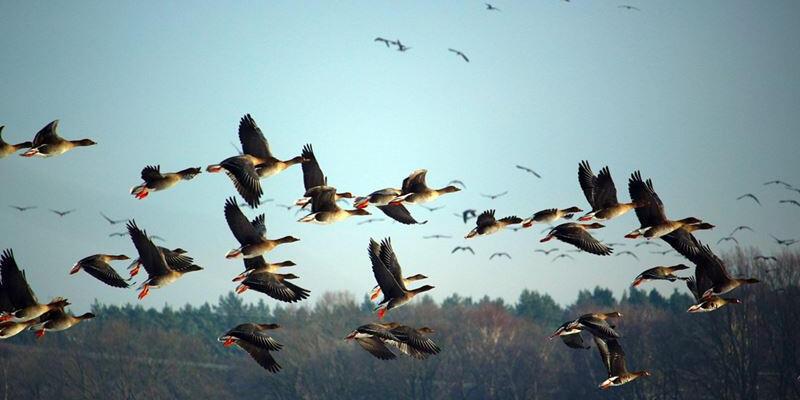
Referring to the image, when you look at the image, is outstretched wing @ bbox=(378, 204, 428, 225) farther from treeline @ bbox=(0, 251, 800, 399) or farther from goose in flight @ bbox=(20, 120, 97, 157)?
treeline @ bbox=(0, 251, 800, 399)

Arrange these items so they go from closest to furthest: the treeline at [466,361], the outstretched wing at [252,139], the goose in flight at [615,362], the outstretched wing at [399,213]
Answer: the goose in flight at [615,362], the outstretched wing at [252,139], the outstretched wing at [399,213], the treeline at [466,361]

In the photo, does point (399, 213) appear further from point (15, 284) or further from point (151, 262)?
point (15, 284)

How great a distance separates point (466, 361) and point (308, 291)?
102m

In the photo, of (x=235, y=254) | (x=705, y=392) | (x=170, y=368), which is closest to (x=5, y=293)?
(x=235, y=254)

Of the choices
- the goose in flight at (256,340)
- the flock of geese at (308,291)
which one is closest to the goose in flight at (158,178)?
the flock of geese at (308,291)

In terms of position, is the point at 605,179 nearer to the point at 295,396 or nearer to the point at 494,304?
the point at 295,396

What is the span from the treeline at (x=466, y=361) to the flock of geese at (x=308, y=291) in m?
69.7

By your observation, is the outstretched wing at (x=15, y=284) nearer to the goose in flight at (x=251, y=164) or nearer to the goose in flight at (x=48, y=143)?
the goose in flight at (x=48, y=143)

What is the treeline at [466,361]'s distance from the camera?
9406cm

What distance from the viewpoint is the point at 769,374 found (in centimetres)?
10194

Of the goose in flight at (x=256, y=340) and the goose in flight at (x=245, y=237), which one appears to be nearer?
the goose in flight at (x=256, y=340)

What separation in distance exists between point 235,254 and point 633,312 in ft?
357

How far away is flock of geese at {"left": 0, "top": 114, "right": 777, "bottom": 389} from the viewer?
23.8m

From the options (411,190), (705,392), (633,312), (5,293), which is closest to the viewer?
(5,293)
